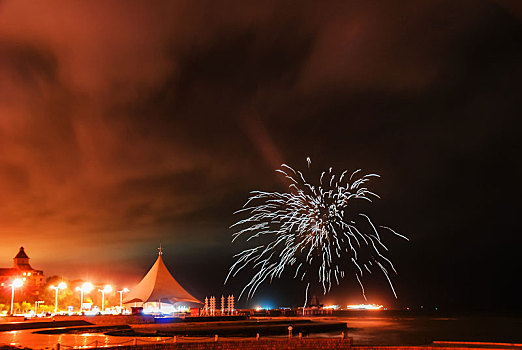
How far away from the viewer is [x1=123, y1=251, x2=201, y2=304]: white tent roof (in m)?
58.3

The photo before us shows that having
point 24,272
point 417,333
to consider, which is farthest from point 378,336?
point 24,272

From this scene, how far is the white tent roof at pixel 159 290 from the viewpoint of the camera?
58344 millimetres

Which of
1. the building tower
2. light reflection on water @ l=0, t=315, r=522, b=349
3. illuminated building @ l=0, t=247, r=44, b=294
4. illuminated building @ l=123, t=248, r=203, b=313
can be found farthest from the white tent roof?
the building tower

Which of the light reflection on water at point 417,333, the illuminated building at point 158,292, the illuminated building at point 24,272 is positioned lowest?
the light reflection on water at point 417,333

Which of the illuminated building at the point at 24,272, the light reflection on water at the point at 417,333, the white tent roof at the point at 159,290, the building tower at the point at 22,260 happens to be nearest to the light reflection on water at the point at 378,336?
the light reflection on water at the point at 417,333

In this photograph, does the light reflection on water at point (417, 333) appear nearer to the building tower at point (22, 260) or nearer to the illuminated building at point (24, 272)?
the illuminated building at point (24, 272)

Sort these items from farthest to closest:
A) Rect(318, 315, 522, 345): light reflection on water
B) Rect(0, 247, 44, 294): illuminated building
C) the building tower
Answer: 1. the building tower
2. Rect(0, 247, 44, 294): illuminated building
3. Rect(318, 315, 522, 345): light reflection on water

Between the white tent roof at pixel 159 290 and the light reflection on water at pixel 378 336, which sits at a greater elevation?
the white tent roof at pixel 159 290

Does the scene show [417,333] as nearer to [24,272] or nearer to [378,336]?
[378,336]

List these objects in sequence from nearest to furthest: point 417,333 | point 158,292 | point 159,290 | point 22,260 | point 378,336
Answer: point 378,336 < point 417,333 < point 158,292 < point 159,290 < point 22,260

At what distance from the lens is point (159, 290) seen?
59.2 m

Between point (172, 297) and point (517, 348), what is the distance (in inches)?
1718

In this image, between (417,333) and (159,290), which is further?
(159,290)

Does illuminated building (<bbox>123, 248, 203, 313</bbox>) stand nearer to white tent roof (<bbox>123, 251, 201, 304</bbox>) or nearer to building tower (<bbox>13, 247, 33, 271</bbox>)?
white tent roof (<bbox>123, 251, 201, 304</bbox>)
